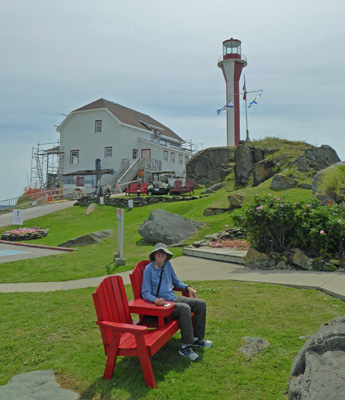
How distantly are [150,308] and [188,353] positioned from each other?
70 cm

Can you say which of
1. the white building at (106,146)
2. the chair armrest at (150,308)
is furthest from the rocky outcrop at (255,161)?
the chair armrest at (150,308)

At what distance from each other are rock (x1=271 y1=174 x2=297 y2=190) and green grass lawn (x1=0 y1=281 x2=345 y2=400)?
13.7 metres

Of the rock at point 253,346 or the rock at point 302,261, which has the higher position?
the rock at point 302,261

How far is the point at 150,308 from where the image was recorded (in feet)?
14.4

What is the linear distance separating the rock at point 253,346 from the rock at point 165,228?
9597 millimetres

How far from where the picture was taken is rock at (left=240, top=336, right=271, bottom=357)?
4.30 meters

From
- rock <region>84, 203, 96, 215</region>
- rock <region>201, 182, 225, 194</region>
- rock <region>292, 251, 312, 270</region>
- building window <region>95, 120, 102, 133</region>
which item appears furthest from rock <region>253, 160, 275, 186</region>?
building window <region>95, 120, 102, 133</region>

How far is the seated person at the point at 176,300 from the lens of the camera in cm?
442

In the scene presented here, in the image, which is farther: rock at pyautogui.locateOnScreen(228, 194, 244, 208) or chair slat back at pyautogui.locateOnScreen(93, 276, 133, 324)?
rock at pyautogui.locateOnScreen(228, 194, 244, 208)

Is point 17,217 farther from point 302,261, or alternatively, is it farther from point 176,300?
point 176,300

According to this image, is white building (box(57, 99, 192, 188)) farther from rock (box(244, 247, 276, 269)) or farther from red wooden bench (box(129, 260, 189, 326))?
red wooden bench (box(129, 260, 189, 326))

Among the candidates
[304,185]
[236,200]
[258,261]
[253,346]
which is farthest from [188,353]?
[304,185]

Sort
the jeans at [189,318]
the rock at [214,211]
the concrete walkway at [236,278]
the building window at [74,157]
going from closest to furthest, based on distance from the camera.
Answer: the jeans at [189,318], the concrete walkway at [236,278], the rock at [214,211], the building window at [74,157]

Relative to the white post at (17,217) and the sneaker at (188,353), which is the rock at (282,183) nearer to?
the white post at (17,217)
